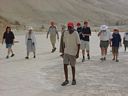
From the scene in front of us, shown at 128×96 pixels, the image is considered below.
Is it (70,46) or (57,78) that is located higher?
(70,46)

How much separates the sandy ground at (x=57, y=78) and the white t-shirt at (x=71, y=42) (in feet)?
3.46

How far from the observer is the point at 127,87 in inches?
498

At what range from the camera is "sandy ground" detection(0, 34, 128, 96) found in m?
11.8

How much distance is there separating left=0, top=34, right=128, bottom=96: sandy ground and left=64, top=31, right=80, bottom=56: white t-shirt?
105cm

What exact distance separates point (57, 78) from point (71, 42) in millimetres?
1895

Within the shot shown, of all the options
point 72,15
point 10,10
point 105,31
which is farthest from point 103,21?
point 105,31

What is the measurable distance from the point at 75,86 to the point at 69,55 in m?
0.98

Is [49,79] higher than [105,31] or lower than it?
lower

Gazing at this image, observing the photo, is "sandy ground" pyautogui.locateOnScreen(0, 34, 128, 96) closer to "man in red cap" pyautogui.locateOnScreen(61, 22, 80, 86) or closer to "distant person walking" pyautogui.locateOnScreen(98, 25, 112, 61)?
"man in red cap" pyautogui.locateOnScreen(61, 22, 80, 86)

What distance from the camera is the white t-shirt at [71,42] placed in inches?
511

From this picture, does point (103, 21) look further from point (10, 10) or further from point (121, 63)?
point (121, 63)

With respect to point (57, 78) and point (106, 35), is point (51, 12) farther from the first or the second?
point (57, 78)

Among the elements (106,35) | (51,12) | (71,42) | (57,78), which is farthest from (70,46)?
(51,12)

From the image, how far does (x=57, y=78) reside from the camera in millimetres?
14367
